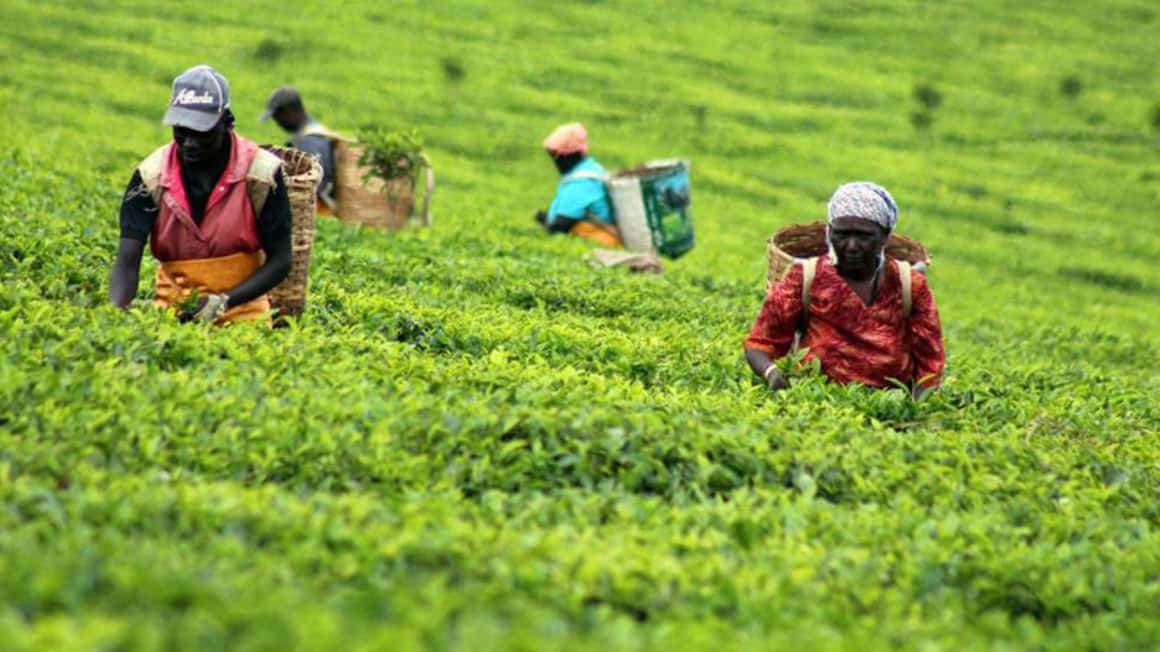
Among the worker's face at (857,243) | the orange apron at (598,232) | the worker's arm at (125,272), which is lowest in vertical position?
the orange apron at (598,232)

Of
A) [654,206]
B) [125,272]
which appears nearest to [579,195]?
[654,206]

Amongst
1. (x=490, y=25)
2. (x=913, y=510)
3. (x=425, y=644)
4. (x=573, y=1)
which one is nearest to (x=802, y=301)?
(x=913, y=510)

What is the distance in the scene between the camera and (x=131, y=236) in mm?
7820

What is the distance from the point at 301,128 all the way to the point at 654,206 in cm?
358

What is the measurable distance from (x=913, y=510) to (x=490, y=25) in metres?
27.3

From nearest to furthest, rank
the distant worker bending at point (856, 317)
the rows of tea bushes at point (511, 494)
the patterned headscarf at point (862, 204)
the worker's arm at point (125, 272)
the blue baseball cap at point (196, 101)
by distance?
the rows of tea bushes at point (511, 494) → the blue baseball cap at point (196, 101) → the worker's arm at point (125, 272) → the patterned headscarf at point (862, 204) → the distant worker bending at point (856, 317)

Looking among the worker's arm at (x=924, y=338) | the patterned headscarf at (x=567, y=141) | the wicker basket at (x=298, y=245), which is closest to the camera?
the worker's arm at (x=924, y=338)

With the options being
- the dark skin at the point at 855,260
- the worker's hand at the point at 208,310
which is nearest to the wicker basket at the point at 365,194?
the worker's hand at the point at 208,310

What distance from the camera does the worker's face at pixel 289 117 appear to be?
48.2 feet

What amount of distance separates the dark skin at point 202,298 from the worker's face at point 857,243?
2.95 metres

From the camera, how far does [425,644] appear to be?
4.26 metres

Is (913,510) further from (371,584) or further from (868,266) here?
(371,584)

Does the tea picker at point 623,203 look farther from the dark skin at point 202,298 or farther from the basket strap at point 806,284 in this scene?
the dark skin at point 202,298

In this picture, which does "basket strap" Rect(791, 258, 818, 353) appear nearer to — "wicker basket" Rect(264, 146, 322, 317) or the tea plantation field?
the tea plantation field
